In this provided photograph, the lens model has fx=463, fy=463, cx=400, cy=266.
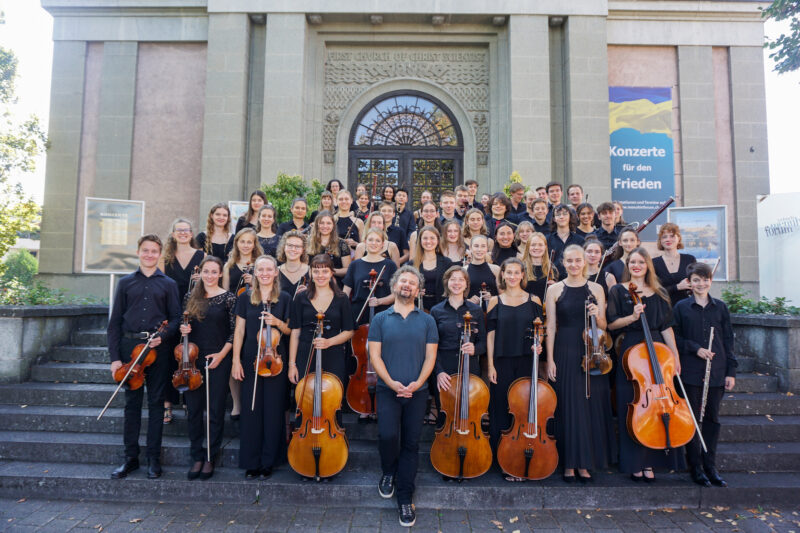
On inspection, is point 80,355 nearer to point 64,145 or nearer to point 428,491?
point 428,491

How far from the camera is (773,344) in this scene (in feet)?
17.0

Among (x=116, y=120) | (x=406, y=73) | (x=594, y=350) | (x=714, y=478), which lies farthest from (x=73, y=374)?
(x=406, y=73)

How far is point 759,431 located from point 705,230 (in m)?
4.63

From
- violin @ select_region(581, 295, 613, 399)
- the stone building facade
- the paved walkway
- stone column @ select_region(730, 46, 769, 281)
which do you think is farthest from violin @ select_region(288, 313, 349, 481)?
stone column @ select_region(730, 46, 769, 281)

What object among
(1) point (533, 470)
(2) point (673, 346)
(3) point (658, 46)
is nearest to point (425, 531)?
(1) point (533, 470)

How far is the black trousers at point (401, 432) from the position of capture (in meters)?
→ 3.43

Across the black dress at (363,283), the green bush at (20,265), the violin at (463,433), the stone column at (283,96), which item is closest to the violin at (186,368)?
the black dress at (363,283)

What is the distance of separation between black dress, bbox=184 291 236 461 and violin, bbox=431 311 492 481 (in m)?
1.81

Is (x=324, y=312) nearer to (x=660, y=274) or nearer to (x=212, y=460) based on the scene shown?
(x=212, y=460)

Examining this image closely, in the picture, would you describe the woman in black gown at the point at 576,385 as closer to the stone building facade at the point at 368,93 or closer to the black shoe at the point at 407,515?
the black shoe at the point at 407,515

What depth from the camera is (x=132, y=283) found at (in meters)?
3.94

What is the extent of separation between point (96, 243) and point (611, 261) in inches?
270

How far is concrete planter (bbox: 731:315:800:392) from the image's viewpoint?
4.96m

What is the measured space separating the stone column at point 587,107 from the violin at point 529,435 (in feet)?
25.7
